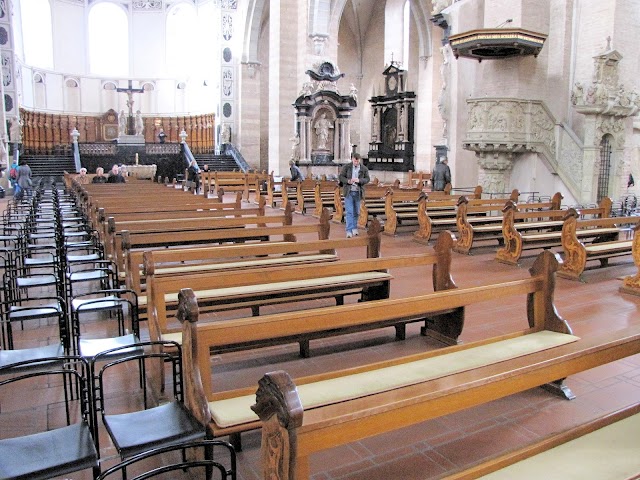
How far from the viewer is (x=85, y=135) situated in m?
33.8

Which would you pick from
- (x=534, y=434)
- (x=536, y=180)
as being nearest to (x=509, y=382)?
(x=534, y=434)

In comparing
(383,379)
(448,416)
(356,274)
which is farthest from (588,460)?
(356,274)

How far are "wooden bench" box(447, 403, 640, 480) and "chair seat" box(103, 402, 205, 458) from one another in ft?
4.06

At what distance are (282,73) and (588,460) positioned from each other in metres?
21.2

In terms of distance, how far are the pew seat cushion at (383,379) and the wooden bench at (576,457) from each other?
0.41 meters

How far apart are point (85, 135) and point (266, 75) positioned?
11.6 m

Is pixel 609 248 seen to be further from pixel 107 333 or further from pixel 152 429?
pixel 152 429

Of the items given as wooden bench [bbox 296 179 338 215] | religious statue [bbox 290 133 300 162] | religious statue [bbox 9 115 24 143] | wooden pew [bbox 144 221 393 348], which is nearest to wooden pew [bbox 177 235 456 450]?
wooden pew [bbox 144 221 393 348]

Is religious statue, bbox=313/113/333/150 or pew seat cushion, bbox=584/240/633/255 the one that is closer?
pew seat cushion, bbox=584/240/633/255

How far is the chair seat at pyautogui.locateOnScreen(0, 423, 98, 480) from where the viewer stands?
2227 mm

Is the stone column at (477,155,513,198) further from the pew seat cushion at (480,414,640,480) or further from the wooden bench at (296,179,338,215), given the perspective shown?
the pew seat cushion at (480,414,640,480)

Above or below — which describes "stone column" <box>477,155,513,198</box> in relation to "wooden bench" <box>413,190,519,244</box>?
above

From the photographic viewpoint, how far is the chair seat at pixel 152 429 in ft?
8.05

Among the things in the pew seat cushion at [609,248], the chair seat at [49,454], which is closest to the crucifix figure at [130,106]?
the pew seat cushion at [609,248]
